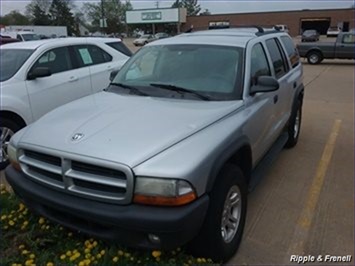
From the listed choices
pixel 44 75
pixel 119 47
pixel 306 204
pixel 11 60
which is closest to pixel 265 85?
pixel 306 204

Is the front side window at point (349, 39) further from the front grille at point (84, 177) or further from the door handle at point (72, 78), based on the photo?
the front grille at point (84, 177)

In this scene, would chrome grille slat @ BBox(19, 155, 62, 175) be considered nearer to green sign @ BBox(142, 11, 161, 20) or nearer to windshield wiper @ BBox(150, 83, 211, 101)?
windshield wiper @ BBox(150, 83, 211, 101)

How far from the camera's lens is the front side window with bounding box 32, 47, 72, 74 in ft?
18.9

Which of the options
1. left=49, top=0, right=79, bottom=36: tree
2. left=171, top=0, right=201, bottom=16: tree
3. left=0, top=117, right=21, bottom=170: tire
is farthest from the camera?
left=171, top=0, right=201, bottom=16: tree

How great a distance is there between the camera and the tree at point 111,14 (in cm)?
8938

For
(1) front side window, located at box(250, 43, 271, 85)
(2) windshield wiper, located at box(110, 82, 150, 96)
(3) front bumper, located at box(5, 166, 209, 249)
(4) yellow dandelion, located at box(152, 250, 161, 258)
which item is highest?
(1) front side window, located at box(250, 43, 271, 85)

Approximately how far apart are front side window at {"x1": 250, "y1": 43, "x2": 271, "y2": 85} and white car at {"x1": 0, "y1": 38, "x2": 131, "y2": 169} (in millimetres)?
3142

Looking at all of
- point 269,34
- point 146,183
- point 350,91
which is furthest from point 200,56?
point 350,91

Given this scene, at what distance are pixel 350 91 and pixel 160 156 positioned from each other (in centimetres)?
1088

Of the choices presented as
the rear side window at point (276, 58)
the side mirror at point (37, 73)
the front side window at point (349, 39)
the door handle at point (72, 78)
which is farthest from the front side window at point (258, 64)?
the front side window at point (349, 39)

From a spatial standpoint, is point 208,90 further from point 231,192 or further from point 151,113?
point 231,192

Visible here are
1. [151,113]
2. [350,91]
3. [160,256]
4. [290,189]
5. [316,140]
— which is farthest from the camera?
[350,91]

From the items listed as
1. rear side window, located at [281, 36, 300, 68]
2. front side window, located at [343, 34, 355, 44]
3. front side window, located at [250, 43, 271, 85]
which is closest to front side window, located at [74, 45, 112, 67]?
rear side window, located at [281, 36, 300, 68]

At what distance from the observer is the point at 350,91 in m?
11.7
